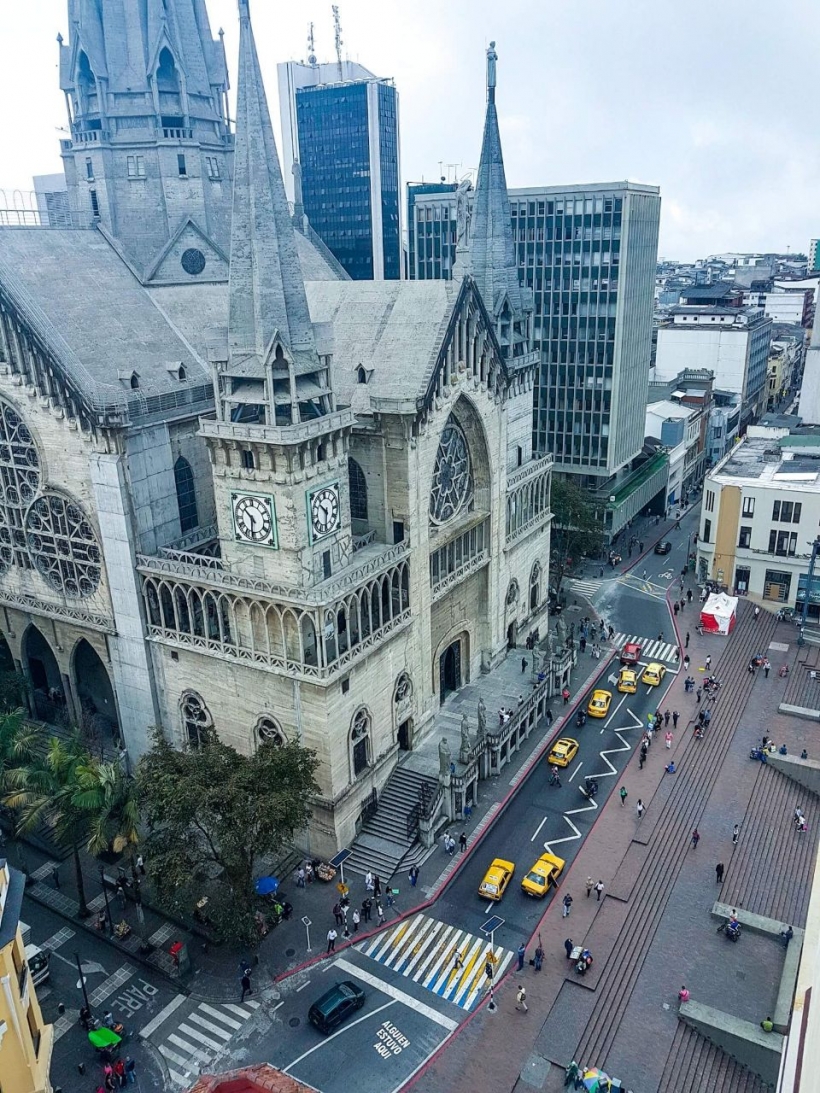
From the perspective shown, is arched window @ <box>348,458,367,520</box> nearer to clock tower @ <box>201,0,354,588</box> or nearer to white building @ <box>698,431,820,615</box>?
clock tower @ <box>201,0,354,588</box>

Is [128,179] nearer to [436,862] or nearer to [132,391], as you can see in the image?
[132,391]

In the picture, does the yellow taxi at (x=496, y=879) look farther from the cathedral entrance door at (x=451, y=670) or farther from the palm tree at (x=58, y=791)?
the palm tree at (x=58, y=791)

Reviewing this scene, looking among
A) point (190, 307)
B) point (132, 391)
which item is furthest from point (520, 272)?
point (132, 391)

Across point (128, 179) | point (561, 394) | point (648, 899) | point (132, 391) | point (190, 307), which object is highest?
point (128, 179)

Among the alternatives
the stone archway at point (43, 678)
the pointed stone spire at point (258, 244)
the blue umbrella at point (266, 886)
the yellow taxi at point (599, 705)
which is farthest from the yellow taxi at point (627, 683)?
the stone archway at point (43, 678)

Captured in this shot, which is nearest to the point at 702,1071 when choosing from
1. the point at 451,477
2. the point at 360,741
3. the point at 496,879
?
the point at 496,879

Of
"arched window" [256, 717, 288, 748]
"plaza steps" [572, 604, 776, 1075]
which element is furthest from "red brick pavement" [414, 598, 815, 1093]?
"arched window" [256, 717, 288, 748]
